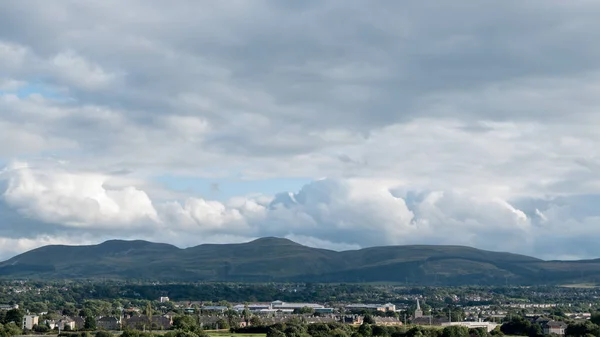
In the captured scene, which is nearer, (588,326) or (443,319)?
(588,326)

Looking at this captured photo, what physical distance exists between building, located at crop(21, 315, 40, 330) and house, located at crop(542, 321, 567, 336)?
88.6 metres

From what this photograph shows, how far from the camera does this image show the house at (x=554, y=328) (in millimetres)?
150700

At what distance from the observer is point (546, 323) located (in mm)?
162500

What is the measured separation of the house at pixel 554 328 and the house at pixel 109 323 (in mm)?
76005

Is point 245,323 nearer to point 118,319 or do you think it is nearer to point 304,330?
point 118,319

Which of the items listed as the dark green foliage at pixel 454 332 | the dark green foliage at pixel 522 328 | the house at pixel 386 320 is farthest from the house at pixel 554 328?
the house at pixel 386 320

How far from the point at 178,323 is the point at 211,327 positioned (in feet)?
42.0

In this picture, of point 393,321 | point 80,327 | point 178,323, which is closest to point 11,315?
point 80,327

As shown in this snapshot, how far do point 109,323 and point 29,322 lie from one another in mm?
16573

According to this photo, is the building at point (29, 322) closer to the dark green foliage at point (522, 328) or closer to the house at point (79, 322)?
the house at point (79, 322)

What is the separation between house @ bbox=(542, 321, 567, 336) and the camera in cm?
15070

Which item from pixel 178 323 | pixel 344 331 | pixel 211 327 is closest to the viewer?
pixel 344 331

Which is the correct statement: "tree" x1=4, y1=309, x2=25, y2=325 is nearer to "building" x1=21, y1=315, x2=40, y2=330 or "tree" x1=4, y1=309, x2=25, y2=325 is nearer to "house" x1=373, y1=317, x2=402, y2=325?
"building" x1=21, y1=315, x2=40, y2=330

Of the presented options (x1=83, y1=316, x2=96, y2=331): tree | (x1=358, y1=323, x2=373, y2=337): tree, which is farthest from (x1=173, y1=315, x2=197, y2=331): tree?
(x1=358, y1=323, x2=373, y2=337): tree
